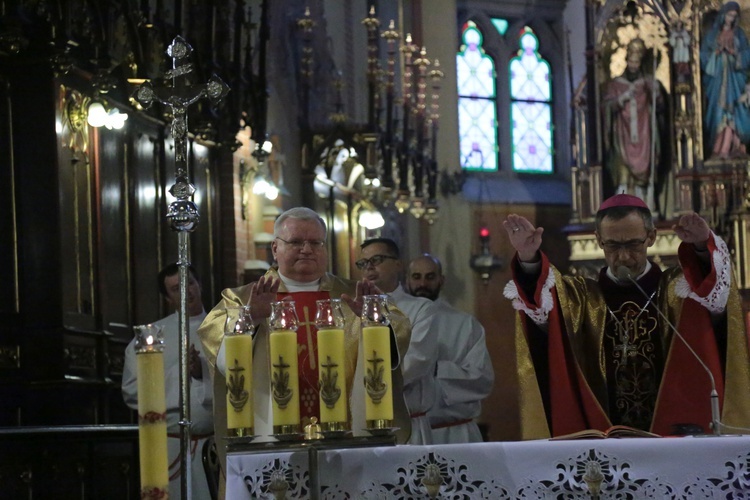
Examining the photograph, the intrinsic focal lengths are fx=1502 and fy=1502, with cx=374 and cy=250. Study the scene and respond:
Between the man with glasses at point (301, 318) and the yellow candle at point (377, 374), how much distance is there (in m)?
0.48

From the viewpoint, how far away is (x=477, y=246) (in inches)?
984

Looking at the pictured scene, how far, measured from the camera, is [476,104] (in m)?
26.1

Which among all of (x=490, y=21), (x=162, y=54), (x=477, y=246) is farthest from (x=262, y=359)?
(x=490, y=21)

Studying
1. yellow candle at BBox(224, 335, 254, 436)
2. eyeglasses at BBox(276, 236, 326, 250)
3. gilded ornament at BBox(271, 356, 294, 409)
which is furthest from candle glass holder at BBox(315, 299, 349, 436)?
eyeglasses at BBox(276, 236, 326, 250)

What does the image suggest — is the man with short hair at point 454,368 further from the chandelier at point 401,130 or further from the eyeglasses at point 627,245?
the chandelier at point 401,130

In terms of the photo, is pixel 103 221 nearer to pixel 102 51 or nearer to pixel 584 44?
pixel 102 51

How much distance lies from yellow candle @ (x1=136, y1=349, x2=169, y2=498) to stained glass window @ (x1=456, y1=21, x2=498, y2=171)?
21765 millimetres

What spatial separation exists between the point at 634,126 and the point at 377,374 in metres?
18.8

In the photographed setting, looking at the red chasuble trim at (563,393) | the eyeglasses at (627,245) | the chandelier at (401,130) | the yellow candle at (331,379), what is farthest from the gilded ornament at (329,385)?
the chandelier at (401,130)

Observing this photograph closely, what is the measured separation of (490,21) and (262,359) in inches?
830

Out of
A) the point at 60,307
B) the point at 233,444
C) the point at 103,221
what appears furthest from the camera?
the point at 103,221

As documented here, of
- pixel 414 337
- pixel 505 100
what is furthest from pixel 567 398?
pixel 505 100

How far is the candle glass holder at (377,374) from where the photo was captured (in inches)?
187

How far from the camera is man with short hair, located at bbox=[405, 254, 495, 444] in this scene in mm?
9094
